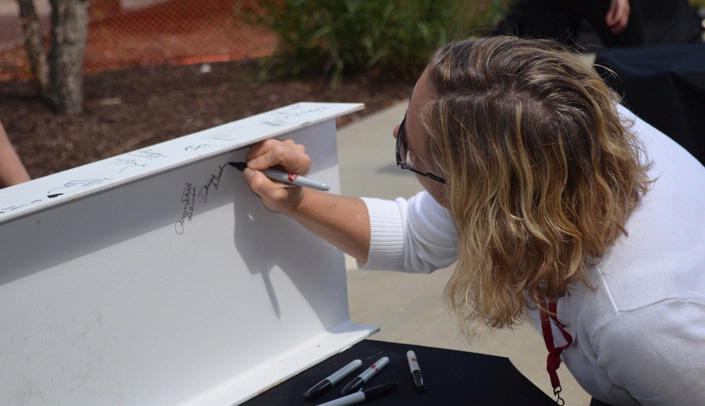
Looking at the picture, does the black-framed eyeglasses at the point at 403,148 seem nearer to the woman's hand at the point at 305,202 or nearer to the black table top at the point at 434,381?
the woman's hand at the point at 305,202

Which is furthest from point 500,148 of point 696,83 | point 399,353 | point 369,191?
point 369,191

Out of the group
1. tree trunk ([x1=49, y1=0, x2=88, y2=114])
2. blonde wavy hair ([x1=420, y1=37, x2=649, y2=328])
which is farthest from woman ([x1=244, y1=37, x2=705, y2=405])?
tree trunk ([x1=49, y1=0, x2=88, y2=114])

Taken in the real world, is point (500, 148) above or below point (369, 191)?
above

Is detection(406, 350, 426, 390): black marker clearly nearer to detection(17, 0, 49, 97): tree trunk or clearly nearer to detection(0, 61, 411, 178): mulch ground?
detection(0, 61, 411, 178): mulch ground

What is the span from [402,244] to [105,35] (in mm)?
6548

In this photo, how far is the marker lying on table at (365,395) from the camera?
1402 millimetres

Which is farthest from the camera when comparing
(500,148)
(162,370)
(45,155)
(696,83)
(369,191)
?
(45,155)

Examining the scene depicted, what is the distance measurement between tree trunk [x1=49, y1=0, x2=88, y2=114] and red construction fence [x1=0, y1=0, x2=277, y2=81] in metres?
1.66

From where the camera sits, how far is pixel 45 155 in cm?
452

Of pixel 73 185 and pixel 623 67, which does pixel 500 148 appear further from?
pixel 623 67

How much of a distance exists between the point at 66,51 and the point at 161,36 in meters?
2.82

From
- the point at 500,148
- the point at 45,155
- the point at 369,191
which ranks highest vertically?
the point at 500,148

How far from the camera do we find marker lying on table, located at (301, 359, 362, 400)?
4.79 ft

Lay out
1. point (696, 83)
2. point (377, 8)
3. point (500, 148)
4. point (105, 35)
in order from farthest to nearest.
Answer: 1. point (105, 35)
2. point (377, 8)
3. point (696, 83)
4. point (500, 148)
